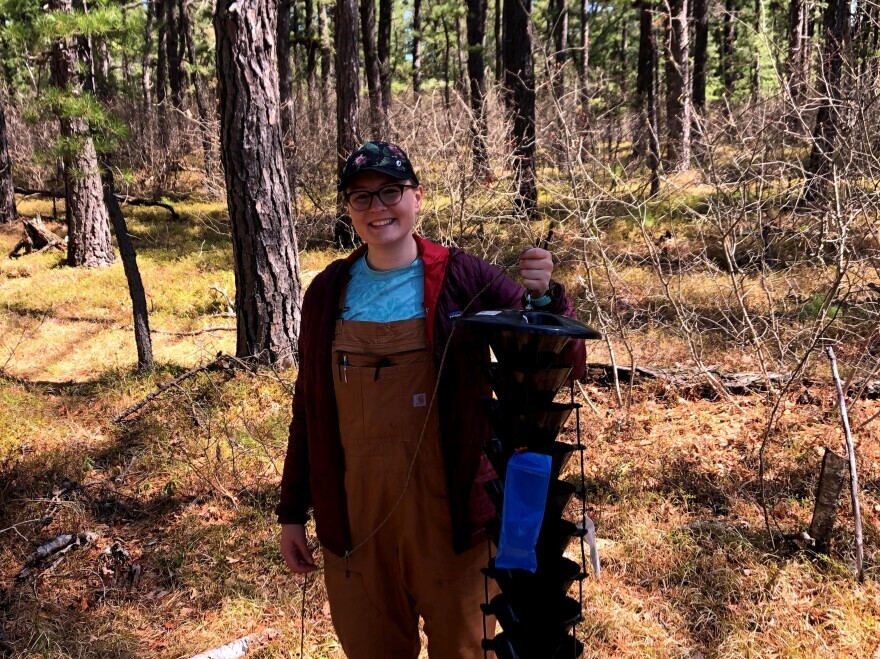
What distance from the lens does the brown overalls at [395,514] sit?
166 cm

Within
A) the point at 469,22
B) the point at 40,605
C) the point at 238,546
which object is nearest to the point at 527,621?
the point at 238,546

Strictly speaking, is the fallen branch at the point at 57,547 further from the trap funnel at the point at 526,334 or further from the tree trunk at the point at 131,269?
the trap funnel at the point at 526,334

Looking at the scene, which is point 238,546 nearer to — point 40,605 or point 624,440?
point 40,605

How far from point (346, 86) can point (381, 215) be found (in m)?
9.88

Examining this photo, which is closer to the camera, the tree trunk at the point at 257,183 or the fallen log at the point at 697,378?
the fallen log at the point at 697,378

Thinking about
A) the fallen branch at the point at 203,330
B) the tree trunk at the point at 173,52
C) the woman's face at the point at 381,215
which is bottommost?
the fallen branch at the point at 203,330

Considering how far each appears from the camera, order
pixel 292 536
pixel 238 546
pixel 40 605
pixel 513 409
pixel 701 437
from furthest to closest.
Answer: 1. pixel 701 437
2. pixel 238 546
3. pixel 40 605
4. pixel 292 536
5. pixel 513 409

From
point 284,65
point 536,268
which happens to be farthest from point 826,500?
point 284,65

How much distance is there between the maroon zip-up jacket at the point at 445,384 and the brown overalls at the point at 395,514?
1.2 inches

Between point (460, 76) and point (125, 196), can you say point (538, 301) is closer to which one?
point (125, 196)

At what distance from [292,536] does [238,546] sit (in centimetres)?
206

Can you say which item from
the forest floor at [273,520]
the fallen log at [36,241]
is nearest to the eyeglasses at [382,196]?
the forest floor at [273,520]

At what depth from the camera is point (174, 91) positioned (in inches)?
685

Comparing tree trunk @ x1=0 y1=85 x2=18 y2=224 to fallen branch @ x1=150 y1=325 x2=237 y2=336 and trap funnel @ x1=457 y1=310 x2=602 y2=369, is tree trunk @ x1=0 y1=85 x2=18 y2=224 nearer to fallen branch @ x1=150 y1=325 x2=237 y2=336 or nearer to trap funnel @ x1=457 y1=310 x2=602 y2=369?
fallen branch @ x1=150 y1=325 x2=237 y2=336
